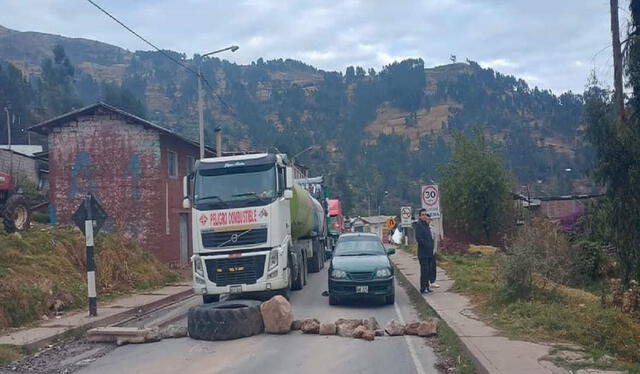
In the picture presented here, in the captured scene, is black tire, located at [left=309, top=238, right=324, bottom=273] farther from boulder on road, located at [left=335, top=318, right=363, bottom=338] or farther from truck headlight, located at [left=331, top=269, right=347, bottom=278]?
boulder on road, located at [left=335, top=318, right=363, bottom=338]

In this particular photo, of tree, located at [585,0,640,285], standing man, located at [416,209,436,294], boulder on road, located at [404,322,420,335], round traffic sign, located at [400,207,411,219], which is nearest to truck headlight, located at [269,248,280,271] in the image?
standing man, located at [416,209,436,294]

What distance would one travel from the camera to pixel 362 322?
1277cm

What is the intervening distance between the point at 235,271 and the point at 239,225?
3.41ft

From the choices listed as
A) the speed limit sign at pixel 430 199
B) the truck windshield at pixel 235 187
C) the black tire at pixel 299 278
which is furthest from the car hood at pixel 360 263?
the speed limit sign at pixel 430 199

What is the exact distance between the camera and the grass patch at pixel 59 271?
14.7 metres

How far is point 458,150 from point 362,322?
28297 mm

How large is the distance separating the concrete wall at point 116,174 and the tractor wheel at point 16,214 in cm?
808

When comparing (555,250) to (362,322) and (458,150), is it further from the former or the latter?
(458,150)

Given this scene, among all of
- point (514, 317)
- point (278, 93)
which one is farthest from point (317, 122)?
point (514, 317)

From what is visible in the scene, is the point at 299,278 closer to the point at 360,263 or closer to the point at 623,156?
the point at 360,263

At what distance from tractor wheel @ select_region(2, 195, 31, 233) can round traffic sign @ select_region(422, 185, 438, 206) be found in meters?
12.2

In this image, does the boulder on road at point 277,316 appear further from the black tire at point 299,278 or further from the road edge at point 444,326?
the black tire at point 299,278

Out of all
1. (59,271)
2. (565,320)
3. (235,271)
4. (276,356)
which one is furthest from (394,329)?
(59,271)

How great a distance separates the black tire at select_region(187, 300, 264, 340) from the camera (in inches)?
485
